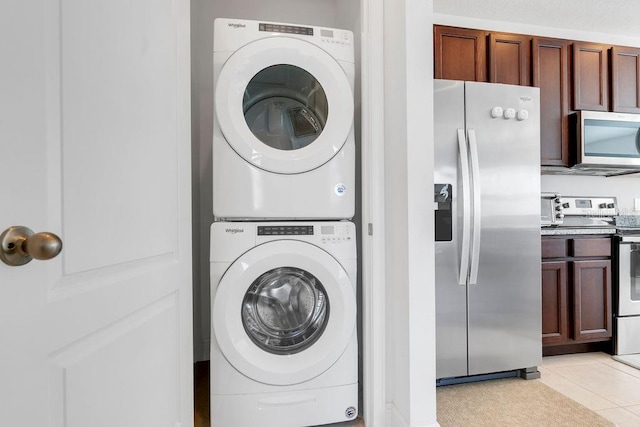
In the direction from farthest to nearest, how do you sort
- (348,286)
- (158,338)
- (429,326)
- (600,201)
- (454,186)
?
1. (600,201)
2. (454,186)
3. (348,286)
4. (429,326)
5. (158,338)

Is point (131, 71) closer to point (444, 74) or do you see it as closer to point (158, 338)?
point (158, 338)

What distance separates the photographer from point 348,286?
1.51 metres

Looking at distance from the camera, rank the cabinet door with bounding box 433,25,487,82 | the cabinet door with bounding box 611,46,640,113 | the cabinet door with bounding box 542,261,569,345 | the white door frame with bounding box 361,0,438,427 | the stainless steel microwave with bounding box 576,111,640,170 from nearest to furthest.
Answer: the white door frame with bounding box 361,0,438,427 < the cabinet door with bounding box 542,261,569,345 < the cabinet door with bounding box 433,25,487,82 < the stainless steel microwave with bounding box 576,111,640,170 < the cabinet door with bounding box 611,46,640,113

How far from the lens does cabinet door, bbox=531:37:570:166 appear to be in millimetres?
2727

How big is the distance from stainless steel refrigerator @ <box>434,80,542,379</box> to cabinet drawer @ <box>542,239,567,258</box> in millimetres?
289

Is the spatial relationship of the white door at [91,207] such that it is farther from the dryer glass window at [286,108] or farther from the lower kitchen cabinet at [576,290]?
the lower kitchen cabinet at [576,290]

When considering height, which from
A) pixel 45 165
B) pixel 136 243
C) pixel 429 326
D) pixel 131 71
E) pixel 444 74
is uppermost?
pixel 444 74

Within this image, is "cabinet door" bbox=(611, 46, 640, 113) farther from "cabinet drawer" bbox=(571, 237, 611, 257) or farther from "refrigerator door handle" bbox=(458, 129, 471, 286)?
"refrigerator door handle" bbox=(458, 129, 471, 286)

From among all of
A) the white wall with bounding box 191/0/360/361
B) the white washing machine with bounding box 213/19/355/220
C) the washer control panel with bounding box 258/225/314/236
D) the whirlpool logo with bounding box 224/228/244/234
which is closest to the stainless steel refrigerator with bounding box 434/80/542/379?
the white washing machine with bounding box 213/19/355/220

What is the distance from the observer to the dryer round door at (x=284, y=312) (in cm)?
143

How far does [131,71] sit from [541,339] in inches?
98.1

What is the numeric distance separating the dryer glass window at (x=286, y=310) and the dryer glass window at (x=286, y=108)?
1.95 ft

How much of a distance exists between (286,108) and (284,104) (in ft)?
0.07

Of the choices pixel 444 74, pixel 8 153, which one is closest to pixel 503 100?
pixel 444 74
